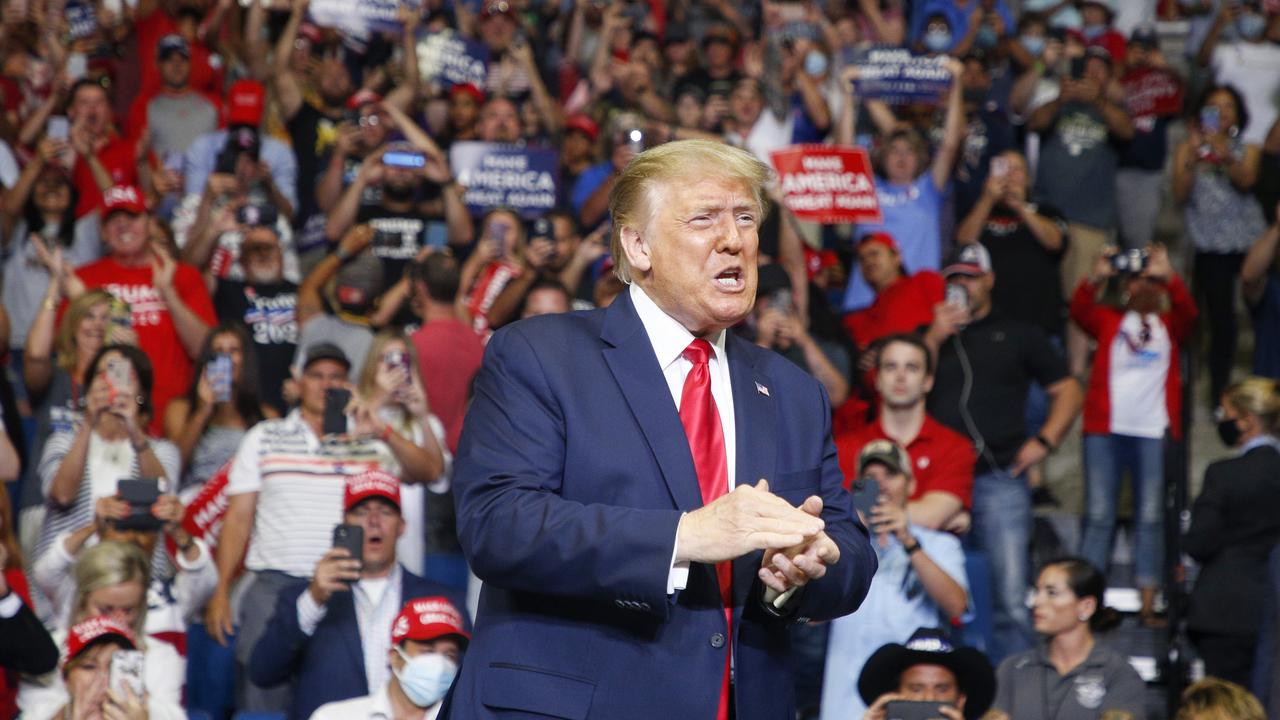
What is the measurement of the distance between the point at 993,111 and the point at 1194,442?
243cm

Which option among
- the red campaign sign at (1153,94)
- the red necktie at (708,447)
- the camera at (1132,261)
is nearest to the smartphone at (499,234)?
the camera at (1132,261)

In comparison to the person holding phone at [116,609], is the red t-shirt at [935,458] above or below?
above

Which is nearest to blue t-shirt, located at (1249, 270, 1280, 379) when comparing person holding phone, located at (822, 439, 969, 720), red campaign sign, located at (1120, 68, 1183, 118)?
red campaign sign, located at (1120, 68, 1183, 118)

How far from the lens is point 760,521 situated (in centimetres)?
229

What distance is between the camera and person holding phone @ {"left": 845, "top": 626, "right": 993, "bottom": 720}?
536 centimetres

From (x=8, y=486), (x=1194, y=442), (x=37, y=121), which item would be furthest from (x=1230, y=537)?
(x=37, y=121)

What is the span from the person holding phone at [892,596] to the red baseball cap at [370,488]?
1.65 meters

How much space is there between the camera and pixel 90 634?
527cm

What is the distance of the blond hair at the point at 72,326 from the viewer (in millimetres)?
7410

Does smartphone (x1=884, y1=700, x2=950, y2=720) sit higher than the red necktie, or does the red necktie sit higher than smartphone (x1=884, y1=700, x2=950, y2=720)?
the red necktie

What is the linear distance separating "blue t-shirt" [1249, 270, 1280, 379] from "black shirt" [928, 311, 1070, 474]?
197cm

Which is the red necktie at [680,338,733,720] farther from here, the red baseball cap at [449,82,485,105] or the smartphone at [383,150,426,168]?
the red baseball cap at [449,82,485,105]

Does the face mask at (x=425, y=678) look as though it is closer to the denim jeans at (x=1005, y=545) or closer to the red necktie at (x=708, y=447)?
the denim jeans at (x=1005, y=545)

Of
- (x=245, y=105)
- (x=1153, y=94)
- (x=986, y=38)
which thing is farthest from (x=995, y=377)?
(x=986, y=38)
